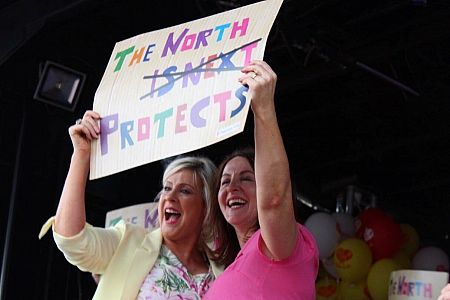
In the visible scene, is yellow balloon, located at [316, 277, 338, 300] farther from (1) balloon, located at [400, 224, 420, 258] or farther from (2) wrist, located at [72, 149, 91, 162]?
(2) wrist, located at [72, 149, 91, 162]

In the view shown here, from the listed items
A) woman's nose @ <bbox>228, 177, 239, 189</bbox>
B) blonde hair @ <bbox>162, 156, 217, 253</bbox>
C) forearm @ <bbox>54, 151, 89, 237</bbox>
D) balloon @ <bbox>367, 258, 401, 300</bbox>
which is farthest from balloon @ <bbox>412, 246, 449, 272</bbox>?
forearm @ <bbox>54, 151, 89, 237</bbox>

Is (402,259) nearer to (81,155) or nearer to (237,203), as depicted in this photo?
(237,203)

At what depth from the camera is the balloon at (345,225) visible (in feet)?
15.2

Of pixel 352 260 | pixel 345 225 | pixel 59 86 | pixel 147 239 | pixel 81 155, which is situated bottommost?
pixel 147 239

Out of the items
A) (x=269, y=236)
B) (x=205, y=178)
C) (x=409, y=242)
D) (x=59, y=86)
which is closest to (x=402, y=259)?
(x=409, y=242)

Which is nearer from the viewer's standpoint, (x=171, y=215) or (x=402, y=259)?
(x=171, y=215)

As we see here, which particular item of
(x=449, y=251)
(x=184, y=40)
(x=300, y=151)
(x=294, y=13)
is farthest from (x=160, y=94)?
(x=449, y=251)

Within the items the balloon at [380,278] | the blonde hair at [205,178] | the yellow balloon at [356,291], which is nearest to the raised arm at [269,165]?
the blonde hair at [205,178]

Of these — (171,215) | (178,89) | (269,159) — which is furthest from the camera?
(171,215)

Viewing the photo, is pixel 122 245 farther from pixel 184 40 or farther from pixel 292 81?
pixel 292 81

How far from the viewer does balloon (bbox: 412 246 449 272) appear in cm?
445

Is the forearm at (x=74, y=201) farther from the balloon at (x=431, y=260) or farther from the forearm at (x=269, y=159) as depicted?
the balloon at (x=431, y=260)

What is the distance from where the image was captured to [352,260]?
14.3 feet

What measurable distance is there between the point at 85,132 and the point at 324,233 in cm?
254
